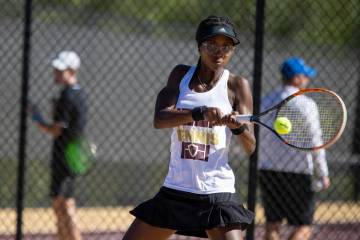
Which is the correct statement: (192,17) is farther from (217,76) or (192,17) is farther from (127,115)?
(217,76)

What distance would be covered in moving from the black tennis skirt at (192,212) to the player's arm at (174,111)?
1.25 feet

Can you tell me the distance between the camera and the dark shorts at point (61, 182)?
647 cm

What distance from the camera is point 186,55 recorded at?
889cm

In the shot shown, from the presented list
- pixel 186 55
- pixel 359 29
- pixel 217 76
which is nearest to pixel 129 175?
pixel 186 55

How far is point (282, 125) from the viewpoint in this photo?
169 inches

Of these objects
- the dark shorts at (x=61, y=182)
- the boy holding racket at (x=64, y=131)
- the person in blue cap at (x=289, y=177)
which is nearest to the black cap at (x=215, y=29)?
the person in blue cap at (x=289, y=177)

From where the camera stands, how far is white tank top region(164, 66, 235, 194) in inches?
167

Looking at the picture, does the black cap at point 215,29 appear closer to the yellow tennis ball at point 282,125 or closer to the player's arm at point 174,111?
the player's arm at point 174,111

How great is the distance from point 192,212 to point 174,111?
0.55 metres

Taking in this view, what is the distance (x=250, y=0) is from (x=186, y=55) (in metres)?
Answer: 0.94

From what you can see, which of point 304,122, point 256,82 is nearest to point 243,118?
point 304,122

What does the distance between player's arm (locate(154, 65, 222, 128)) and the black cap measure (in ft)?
0.83

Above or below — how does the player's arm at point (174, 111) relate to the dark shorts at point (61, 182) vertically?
above

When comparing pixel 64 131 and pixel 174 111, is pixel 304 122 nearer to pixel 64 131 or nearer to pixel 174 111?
pixel 174 111
